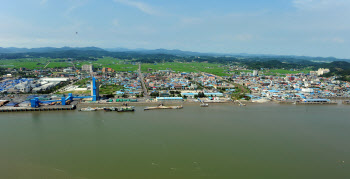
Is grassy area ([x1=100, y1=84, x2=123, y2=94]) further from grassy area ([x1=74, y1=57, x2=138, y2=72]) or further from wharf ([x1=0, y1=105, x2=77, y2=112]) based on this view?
grassy area ([x1=74, y1=57, x2=138, y2=72])

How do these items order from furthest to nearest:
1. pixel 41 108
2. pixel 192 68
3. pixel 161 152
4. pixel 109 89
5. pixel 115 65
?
pixel 115 65, pixel 192 68, pixel 109 89, pixel 41 108, pixel 161 152

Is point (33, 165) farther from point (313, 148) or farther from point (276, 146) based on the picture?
point (313, 148)

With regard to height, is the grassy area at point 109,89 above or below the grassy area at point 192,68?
below

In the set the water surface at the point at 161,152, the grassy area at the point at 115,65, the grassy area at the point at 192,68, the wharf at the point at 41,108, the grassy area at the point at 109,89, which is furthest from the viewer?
the grassy area at the point at 115,65

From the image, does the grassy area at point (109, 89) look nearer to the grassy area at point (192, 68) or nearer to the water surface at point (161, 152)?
the water surface at point (161, 152)

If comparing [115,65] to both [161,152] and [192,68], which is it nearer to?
[192,68]

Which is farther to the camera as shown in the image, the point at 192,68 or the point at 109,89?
the point at 192,68

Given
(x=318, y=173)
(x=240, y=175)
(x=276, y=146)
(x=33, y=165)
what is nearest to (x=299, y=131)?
(x=276, y=146)

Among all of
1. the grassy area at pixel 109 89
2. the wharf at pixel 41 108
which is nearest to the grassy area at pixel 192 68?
the grassy area at pixel 109 89

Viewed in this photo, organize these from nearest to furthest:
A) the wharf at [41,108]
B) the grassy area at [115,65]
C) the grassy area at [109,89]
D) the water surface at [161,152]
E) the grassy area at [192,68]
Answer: the water surface at [161,152], the wharf at [41,108], the grassy area at [109,89], the grassy area at [192,68], the grassy area at [115,65]

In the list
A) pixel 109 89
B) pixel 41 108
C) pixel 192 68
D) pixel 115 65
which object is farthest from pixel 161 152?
pixel 115 65

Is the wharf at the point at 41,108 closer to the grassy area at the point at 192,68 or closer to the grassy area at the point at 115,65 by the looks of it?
the grassy area at the point at 115,65

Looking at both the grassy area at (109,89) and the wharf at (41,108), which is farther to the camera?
the grassy area at (109,89)
